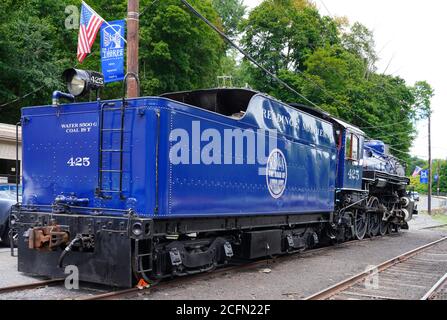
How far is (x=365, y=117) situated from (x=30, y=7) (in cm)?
2434

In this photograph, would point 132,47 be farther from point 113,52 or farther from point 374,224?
point 374,224

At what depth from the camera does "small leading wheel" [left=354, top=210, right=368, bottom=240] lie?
52.1 feet

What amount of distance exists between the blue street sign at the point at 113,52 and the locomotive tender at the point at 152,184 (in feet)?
7.64

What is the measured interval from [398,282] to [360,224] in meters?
7.61

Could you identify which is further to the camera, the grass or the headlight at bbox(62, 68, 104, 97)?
the grass

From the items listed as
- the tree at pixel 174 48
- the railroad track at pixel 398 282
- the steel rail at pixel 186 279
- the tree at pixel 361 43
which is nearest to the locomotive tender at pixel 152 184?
the steel rail at pixel 186 279

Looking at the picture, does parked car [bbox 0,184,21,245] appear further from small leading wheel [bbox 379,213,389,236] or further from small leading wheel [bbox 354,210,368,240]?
small leading wheel [bbox 379,213,389,236]

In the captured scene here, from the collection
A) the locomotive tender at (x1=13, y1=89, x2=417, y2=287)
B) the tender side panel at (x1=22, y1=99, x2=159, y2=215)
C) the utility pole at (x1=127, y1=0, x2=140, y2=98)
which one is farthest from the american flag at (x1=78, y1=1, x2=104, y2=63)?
the tender side panel at (x1=22, y1=99, x2=159, y2=215)

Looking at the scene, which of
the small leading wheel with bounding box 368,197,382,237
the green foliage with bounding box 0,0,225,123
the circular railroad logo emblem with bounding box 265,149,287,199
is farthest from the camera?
the green foliage with bounding box 0,0,225,123

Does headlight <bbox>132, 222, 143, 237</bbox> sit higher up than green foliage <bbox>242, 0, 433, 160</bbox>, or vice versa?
green foliage <bbox>242, 0, 433, 160</bbox>

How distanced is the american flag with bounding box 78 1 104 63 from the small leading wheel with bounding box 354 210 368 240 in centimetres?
940

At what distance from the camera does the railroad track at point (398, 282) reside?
25.0 ft

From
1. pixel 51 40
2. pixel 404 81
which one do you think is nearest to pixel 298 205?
pixel 51 40

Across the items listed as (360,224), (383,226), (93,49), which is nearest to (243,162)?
(360,224)
